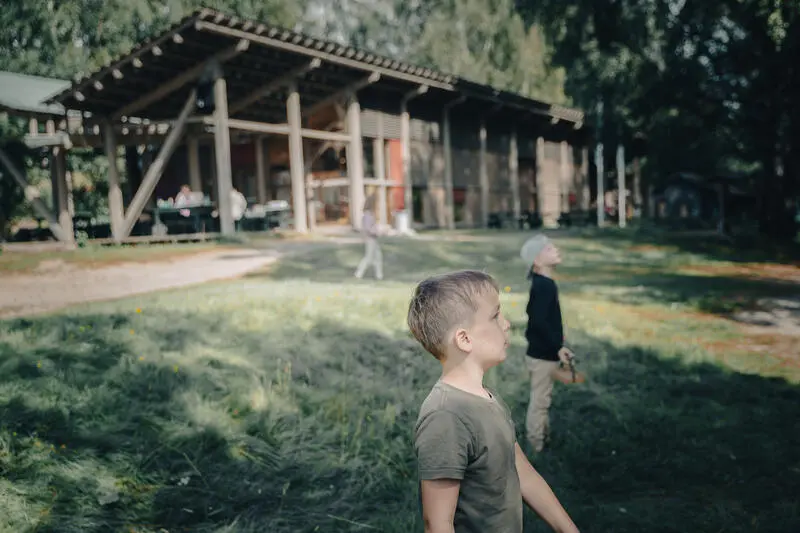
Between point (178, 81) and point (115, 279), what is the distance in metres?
7.77

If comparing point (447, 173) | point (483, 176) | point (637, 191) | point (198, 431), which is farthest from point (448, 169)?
point (637, 191)

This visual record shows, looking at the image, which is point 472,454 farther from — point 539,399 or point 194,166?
point 194,166

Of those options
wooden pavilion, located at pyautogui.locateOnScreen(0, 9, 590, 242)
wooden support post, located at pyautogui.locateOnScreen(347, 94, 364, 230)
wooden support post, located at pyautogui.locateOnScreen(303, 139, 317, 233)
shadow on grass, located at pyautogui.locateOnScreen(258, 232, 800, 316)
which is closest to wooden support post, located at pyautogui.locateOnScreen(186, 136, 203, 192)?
wooden pavilion, located at pyautogui.locateOnScreen(0, 9, 590, 242)

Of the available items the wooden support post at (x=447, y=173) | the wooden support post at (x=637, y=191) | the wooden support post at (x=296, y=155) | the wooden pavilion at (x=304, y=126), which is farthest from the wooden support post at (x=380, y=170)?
the wooden support post at (x=637, y=191)

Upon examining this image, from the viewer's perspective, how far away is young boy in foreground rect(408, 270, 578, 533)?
175cm

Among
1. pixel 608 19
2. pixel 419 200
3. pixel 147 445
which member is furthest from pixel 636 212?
pixel 147 445

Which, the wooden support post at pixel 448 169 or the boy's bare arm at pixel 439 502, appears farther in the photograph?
the wooden support post at pixel 448 169

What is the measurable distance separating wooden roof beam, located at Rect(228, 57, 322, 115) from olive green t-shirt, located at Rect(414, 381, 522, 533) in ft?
49.2

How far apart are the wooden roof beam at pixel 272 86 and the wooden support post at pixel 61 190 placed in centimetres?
468

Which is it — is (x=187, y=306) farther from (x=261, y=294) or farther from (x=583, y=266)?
(x=583, y=266)

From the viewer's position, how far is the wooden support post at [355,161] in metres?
18.2

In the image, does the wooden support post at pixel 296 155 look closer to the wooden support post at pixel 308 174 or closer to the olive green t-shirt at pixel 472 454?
the wooden support post at pixel 308 174

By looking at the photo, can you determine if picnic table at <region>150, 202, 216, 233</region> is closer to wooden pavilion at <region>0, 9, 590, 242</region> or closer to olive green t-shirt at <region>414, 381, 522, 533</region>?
wooden pavilion at <region>0, 9, 590, 242</region>

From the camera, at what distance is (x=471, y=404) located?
1790 mm
